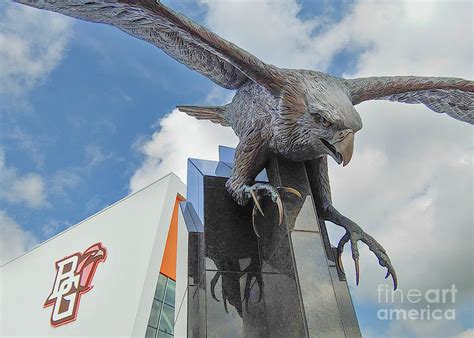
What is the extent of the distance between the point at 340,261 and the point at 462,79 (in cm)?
236

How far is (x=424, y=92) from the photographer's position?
4.20m

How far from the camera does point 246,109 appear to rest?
3699mm

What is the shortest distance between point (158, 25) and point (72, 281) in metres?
11.0

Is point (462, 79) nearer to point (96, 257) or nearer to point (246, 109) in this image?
point (246, 109)

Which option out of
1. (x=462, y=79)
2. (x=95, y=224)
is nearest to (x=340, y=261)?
(x=462, y=79)

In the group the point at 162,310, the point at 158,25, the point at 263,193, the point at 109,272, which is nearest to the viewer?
the point at 158,25

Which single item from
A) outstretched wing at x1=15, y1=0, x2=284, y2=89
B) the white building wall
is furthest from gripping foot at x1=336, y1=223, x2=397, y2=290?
the white building wall

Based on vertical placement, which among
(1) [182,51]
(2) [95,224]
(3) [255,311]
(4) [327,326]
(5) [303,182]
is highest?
(2) [95,224]

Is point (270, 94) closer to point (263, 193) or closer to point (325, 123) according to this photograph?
point (325, 123)

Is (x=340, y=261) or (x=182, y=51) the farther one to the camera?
(x=182, y=51)

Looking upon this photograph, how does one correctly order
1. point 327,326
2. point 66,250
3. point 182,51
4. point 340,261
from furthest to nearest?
point 66,250, point 182,51, point 340,261, point 327,326

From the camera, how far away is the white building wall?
10.3m

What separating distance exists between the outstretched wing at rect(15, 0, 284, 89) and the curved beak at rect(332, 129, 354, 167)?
A: 29.4 inches

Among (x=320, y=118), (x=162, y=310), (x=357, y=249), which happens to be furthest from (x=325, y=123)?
(x=162, y=310)
